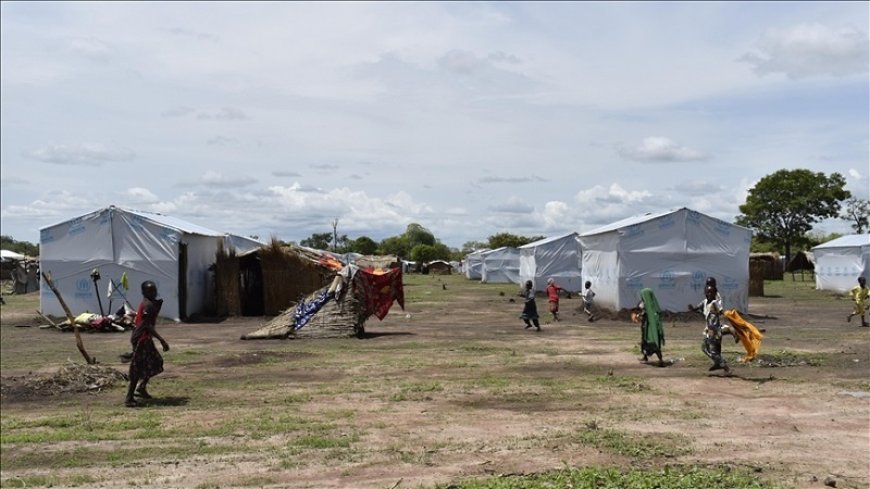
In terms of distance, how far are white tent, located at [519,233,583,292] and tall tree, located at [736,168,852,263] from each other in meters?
27.1

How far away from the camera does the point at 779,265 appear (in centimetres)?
6028

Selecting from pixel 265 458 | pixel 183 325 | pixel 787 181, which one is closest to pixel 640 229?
pixel 183 325

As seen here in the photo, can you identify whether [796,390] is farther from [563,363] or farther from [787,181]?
[787,181]

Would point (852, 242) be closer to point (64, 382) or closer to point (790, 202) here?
point (790, 202)

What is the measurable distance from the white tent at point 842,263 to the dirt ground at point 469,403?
949 inches

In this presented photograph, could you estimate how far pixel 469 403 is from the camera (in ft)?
36.2

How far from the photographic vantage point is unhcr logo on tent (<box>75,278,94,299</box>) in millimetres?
26062

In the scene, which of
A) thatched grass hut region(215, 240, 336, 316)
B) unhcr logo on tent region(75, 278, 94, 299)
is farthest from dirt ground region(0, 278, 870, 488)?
thatched grass hut region(215, 240, 336, 316)

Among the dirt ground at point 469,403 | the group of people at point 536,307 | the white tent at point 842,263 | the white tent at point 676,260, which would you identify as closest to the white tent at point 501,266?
the white tent at point 842,263

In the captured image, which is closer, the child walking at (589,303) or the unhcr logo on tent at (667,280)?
the unhcr logo on tent at (667,280)

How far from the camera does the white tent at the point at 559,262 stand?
44.0 meters

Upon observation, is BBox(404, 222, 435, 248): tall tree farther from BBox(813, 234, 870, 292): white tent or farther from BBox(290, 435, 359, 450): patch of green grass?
BBox(290, 435, 359, 450): patch of green grass

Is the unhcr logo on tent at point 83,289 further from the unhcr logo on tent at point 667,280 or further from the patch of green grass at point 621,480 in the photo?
the patch of green grass at point 621,480

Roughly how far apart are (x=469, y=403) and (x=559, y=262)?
33.8m
